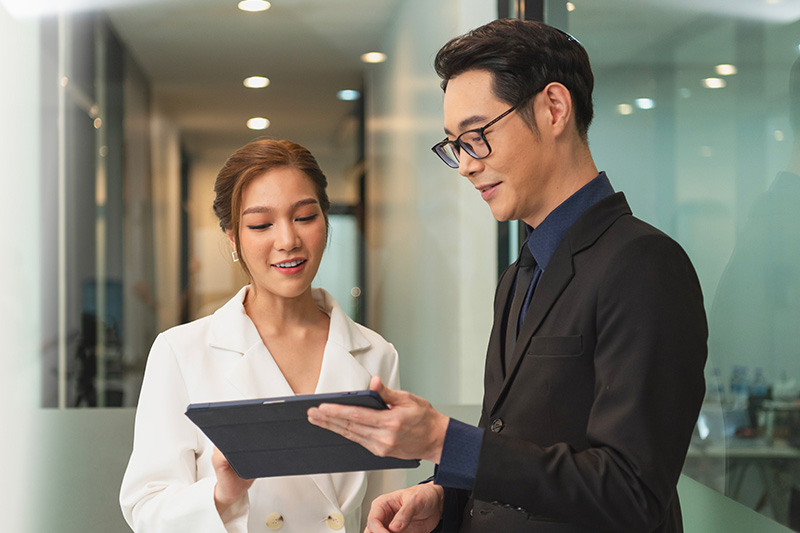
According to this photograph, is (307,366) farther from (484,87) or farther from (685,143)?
(685,143)

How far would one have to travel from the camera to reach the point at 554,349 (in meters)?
1.26

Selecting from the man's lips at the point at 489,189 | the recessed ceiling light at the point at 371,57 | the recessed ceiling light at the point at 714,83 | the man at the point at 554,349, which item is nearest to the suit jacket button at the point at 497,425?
the man at the point at 554,349

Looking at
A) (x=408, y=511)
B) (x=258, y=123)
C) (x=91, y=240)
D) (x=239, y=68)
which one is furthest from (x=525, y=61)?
(x=91, y=240)

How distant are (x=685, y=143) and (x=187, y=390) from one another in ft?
5.13

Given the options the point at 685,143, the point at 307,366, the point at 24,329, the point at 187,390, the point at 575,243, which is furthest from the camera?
the point at 24,329

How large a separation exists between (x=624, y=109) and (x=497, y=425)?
1.73 meters

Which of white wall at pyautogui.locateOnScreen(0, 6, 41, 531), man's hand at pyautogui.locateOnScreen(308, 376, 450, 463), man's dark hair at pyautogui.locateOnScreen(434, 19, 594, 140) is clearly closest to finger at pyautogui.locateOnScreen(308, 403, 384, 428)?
man's hand at pyautogui.locateOnScreen(308, 376, 450, 463)

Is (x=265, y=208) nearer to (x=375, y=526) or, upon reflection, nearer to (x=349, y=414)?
(x=375, y=526)

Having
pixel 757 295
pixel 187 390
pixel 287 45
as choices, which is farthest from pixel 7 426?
pixel 757 295

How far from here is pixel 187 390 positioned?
1786 mm

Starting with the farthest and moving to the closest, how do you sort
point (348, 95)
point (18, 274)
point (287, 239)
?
1. point (348, 95)
2. point (18, 274)
3. point (287, 239)

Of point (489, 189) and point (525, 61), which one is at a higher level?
point (525, 61)

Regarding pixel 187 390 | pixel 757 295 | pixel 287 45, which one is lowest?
pixel 187 390

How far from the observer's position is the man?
3.69 ft
